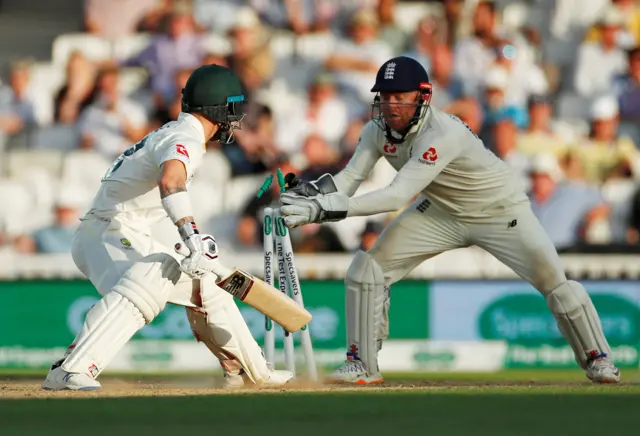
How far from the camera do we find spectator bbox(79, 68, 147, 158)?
13312mm

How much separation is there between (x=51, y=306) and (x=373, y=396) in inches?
203

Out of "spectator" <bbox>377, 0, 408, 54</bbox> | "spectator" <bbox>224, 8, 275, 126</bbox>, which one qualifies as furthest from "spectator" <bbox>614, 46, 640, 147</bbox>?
"spectator" <bbox>224, 8, 275, 126</bbox>

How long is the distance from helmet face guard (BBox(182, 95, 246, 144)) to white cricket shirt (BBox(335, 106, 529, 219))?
0.86m

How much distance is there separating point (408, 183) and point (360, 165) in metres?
0.69

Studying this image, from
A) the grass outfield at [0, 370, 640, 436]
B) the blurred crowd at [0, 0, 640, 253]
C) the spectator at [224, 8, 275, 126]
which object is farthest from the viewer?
the spectator at [224, 8, 275, 126]

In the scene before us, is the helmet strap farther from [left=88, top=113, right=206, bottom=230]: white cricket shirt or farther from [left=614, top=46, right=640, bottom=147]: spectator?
[left=614, top=46, right=640, bottom=147]: spectator

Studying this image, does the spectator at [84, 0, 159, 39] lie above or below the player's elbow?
above

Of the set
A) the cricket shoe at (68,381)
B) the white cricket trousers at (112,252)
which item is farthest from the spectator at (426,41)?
the cricket shoe at (68,381)

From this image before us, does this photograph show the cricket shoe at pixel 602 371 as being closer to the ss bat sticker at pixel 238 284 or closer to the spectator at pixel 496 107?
the ss bat sticker at pixel 238 284

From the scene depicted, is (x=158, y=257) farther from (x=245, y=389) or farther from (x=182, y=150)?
(x=245, y=389)

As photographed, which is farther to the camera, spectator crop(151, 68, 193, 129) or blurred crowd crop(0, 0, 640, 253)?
spectator crop(151, 68, 193, 129)

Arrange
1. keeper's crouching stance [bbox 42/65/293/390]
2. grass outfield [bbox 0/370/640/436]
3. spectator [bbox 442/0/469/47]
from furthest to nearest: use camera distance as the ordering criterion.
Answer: spectator [bbox 442/0/469/47] → keeper's crouching stance [bbox 42/65/293/390] → grass outfield [bbox 0/370/640/436]

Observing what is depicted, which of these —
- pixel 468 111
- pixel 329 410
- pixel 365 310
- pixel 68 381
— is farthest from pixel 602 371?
pixel 468 111

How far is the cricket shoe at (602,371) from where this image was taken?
26.7 feet
